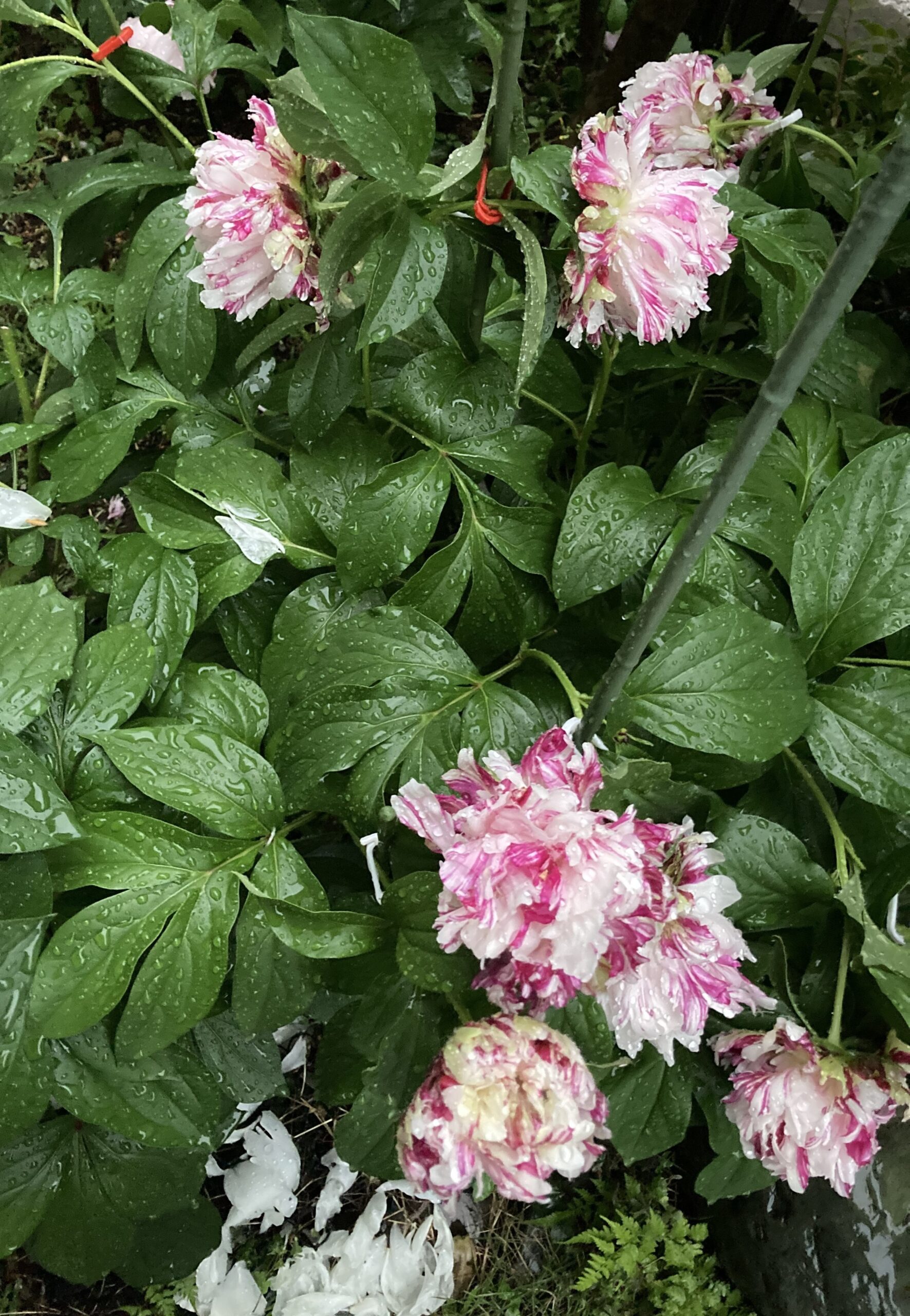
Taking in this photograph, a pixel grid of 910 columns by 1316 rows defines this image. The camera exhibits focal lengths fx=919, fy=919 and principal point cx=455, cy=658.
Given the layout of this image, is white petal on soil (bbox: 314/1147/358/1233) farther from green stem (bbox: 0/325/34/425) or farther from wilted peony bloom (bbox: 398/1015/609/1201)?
green stem (bbox: 0/325/34/425)

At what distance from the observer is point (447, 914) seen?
1.76 feet

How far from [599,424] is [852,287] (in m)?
0.79

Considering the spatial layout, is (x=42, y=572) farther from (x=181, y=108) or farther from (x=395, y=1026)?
(x=181, y=108)

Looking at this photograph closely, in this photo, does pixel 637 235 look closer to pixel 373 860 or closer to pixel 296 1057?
pixel 373 860

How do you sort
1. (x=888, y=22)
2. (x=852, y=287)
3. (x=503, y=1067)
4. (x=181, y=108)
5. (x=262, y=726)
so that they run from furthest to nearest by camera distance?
(x=181, y=108) < (x=888, y=22) < (x=262, y=726) < (x=503, y=1067) < (x=852, y=287)

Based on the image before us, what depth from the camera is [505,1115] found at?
20.5 inches

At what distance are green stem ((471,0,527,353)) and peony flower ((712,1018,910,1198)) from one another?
633 millimetres

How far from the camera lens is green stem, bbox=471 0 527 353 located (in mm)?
582

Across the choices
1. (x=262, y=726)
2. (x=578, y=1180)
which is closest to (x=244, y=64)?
(x=262, y=726)

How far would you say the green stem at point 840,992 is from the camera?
66cm

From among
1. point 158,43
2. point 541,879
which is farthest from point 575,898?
point 158,43

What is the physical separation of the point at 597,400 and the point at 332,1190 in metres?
1.02

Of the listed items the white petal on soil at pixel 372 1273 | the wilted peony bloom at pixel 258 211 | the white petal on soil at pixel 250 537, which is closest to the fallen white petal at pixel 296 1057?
the white petal on soil at pixel 372 1273

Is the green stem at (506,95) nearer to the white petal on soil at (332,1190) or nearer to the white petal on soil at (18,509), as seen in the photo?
the white petal on soil at (18,509)
